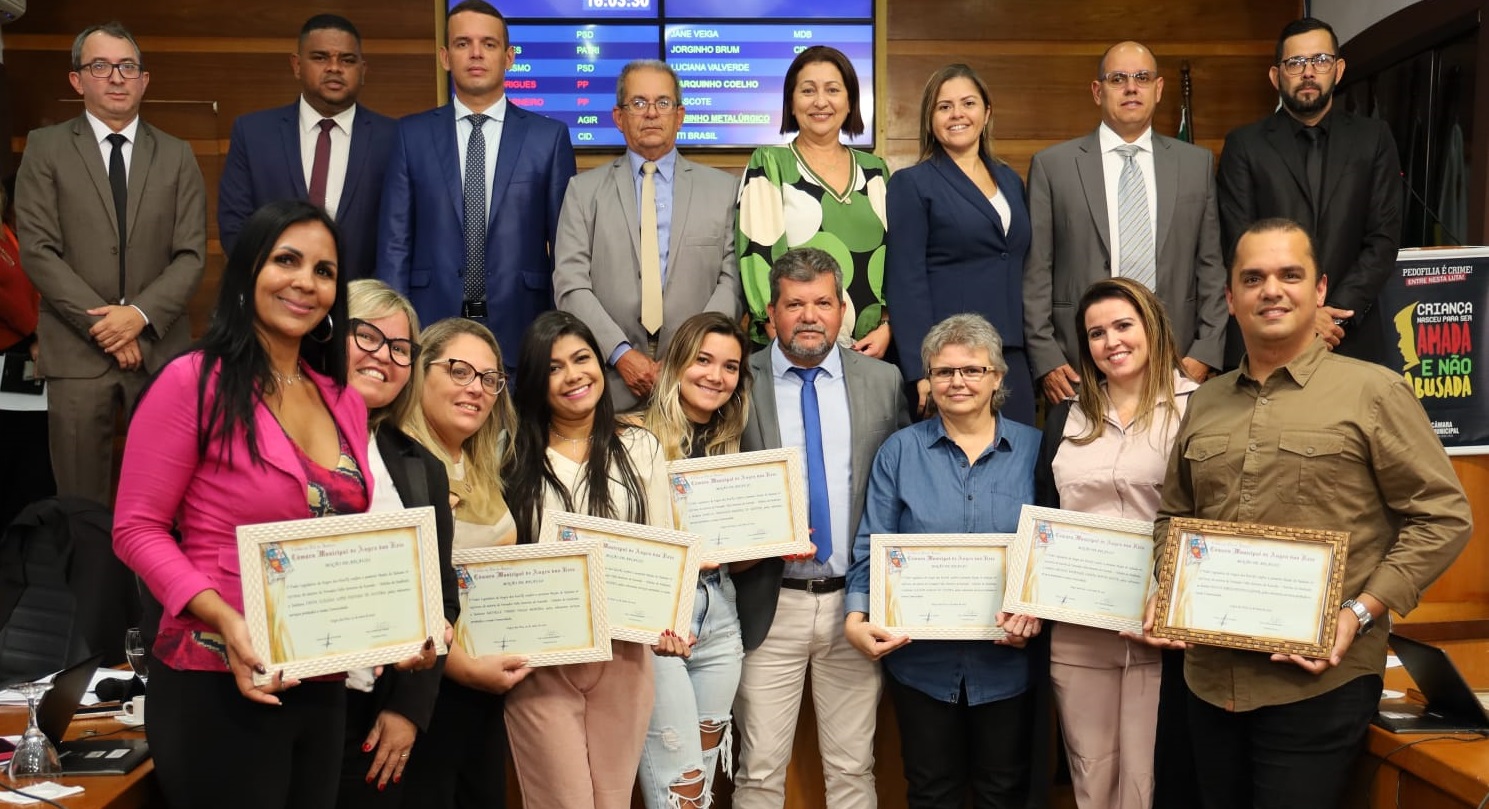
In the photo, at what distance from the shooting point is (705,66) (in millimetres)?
5914

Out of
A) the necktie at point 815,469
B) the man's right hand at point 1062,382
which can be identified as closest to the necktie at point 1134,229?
the man's right hand at point 1062,382

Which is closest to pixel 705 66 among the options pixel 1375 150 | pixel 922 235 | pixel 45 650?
pixel 922 235

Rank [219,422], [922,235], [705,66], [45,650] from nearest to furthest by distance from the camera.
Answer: [219,422]
[45,650]
[922,235]
[705,66]

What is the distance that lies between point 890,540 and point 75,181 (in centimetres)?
300

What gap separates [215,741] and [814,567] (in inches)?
68.2

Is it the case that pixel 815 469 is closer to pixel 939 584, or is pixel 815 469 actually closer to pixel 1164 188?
pixel 939 584

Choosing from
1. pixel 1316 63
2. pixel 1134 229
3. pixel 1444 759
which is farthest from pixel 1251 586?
pixel 1316 63

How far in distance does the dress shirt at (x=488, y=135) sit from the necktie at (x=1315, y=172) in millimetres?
2613

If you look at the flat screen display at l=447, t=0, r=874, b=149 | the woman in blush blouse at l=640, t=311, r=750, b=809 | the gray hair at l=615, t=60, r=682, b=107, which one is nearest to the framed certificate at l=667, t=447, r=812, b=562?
the woman in blush blouse at l=640, t=311, r=750, b=809

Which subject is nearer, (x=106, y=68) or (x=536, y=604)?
(x=536, y=604)

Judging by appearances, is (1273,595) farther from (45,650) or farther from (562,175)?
(45,650)

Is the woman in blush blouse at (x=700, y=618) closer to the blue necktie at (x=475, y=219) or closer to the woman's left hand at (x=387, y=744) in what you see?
the woman's left hand at (x=387, y=744)

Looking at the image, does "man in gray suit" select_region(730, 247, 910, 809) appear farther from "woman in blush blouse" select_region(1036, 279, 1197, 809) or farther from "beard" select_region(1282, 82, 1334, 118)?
"beard" select_region(1282, 82, 1334, 118)

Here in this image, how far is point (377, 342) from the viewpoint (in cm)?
268
